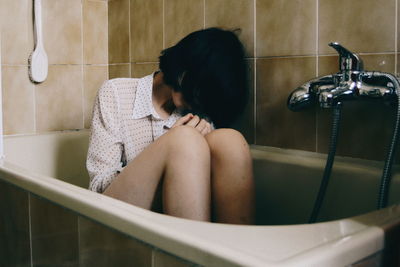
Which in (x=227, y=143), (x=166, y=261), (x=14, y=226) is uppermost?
(x=227, y=143)

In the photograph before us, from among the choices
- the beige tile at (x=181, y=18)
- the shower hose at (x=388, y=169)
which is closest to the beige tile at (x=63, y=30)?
the beige tile at (x=181, y=18)

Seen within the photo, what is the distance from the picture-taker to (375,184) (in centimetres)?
123

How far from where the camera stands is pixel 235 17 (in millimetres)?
1643

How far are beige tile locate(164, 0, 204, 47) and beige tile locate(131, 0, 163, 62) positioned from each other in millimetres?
50

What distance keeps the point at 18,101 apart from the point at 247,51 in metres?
1.00

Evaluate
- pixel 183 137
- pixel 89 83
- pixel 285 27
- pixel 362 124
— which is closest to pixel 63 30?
pixel 89 83

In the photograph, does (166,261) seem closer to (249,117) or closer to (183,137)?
(183,137)

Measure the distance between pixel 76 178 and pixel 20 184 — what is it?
0.85m

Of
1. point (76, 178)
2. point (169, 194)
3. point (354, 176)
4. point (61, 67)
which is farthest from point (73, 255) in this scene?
point (61, 67)

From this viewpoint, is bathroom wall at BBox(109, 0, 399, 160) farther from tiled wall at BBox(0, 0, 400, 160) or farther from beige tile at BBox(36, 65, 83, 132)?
beige tile at BBox(36, 65, 83, 132)

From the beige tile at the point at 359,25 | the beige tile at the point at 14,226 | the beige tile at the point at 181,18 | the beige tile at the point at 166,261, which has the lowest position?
the beige tile at the point at 14,226

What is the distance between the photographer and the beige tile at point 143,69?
6.63ft

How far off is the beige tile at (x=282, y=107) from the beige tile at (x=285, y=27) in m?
0.03

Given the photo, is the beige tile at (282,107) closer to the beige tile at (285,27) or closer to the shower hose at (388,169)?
the beige tile at (285,27)
